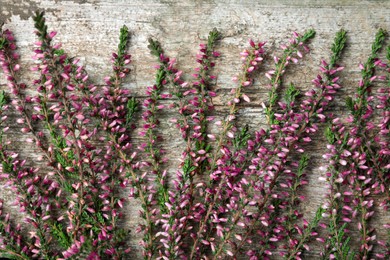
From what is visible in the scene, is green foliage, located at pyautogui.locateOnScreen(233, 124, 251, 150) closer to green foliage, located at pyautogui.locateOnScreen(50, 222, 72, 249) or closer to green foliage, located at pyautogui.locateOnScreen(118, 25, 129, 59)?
green foliage, located at pyautogui.locateOnScreen(118, 25, 129, 59)

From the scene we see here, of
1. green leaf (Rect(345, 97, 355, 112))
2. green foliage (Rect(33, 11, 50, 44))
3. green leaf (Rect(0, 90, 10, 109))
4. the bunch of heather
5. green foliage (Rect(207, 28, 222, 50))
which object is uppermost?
green foliage (Rect(33, 11, 50, 44))

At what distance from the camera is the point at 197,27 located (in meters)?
2.05

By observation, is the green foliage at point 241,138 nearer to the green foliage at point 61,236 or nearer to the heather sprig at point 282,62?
the heather sprig at point 282,62

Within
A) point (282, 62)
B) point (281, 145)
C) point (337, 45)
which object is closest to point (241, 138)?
point (281, 145)

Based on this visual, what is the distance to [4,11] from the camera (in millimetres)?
2025

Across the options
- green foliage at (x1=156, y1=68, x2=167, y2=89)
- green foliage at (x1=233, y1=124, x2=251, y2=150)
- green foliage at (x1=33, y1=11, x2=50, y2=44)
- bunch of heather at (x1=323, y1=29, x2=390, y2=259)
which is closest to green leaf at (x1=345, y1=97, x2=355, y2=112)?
bunch of heather at (x1=323, y1=29, x2=390, y2=259)

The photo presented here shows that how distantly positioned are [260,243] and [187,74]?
883 mm

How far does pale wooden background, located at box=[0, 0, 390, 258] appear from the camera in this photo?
2.03 meters

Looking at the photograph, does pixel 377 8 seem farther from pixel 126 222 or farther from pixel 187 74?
pixel 126 222

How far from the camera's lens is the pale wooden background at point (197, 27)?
203 cm

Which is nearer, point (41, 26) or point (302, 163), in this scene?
point (41, 26)

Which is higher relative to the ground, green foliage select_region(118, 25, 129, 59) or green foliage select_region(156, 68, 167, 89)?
green foliage select_region(118, 25, 129, 59)

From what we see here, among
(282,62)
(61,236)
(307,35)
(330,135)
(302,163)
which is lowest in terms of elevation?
(61,236)

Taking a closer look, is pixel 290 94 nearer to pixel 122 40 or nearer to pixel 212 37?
pixel 212 37
